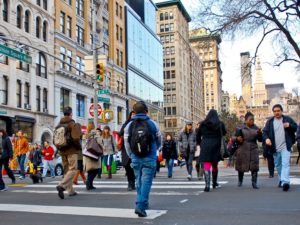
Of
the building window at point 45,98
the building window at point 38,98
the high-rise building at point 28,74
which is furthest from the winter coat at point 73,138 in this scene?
the building window at point 45,98

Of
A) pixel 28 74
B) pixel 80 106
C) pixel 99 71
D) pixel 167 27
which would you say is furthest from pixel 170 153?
pixel 167 27

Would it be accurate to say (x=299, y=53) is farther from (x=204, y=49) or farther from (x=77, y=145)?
(x=77, y=145)

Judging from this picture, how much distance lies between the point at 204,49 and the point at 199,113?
127 meters

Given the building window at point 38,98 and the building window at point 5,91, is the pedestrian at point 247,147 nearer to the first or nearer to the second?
the building window at point 5,91

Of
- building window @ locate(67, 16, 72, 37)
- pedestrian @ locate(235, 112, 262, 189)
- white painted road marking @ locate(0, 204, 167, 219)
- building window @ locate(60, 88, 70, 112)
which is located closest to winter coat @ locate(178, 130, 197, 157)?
pedestrian @ locate(235, 112, 262, 189)

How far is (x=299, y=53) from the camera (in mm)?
24359

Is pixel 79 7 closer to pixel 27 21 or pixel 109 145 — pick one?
pixel 27 21

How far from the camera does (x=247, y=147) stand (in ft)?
36.4

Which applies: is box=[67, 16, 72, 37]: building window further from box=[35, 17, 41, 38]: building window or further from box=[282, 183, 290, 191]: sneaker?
box=[282, 183, 290, 191]: sneaker

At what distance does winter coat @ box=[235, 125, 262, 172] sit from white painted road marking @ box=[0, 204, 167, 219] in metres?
4.10

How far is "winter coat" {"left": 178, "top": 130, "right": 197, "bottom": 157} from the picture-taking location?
14.3 metres

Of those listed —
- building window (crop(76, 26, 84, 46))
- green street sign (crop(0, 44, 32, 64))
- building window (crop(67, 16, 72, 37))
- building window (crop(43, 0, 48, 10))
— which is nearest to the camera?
green street sign (crop(0, 44, 32, 64))

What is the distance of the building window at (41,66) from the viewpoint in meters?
39.0

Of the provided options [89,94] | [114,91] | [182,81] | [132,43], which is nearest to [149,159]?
[89,94]
